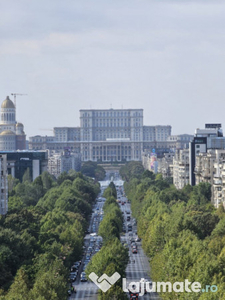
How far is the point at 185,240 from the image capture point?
213ft

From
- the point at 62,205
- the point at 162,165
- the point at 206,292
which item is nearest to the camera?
the point at 206,292

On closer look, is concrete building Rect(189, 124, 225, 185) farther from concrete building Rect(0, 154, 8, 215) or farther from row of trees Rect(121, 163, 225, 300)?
concrete building Rect(0, 154, 8, 215)

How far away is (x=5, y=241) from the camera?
67.6 meters

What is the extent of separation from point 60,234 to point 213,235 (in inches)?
570

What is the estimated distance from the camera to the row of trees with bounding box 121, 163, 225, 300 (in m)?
50.9

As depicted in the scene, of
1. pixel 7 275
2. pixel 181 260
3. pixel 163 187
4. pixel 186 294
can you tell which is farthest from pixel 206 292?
pixel 163 187

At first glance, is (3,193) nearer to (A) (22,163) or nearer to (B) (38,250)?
(B) (38,250)

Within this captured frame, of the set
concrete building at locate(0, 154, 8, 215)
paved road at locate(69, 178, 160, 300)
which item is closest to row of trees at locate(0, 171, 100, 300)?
concrete building at locate(0, 154, 8, 215)

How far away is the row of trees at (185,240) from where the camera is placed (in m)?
50.9

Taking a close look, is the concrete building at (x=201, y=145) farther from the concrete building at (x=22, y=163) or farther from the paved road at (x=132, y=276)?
the paved road at (x=132, y=276)

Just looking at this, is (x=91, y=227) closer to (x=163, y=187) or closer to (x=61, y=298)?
(x=163, y=187)
